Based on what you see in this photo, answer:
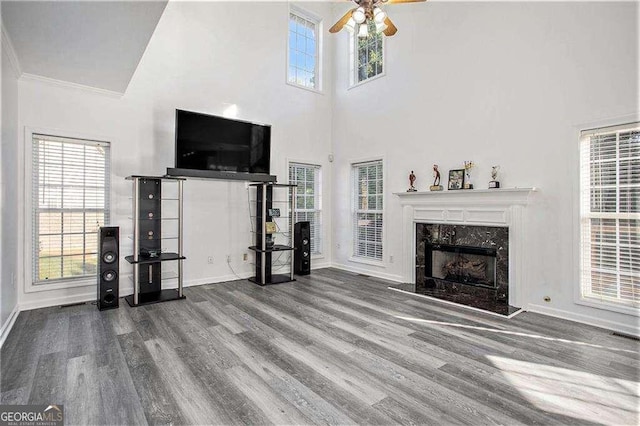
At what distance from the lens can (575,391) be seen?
227 cm

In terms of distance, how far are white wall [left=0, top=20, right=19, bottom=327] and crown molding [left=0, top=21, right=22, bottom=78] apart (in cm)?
1

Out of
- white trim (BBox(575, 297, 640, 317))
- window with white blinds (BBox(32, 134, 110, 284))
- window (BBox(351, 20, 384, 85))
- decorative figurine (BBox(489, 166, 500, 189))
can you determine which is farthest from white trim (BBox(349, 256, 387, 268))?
window with white blinds (BBox(32, 134, 110, 284))

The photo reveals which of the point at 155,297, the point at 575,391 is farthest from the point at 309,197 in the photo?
the point at 575,391

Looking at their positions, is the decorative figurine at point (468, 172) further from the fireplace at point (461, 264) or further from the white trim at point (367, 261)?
the white trim at point (367, 261)

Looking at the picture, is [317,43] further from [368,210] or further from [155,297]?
[155,297]

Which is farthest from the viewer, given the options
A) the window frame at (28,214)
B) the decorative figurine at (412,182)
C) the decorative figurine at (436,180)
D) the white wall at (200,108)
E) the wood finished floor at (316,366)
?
the decorative figurine at (412,182)

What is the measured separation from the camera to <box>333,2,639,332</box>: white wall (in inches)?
137

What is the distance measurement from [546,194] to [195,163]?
14.4 feet

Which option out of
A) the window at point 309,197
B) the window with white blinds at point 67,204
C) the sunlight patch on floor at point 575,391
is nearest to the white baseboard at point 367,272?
the window at point 309,197

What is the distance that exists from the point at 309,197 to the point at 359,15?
3596mm

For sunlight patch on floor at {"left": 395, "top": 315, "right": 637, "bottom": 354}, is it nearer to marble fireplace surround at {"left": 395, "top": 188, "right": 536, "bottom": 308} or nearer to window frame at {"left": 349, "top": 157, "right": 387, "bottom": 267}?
marble fireplace surround at {"left": 395, "top": 188, "right": 536, "bottom": 308}

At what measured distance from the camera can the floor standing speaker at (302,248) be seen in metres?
5.95

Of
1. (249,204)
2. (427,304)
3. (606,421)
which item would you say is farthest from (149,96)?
(606,421)

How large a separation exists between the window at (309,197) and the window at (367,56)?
190 cm
